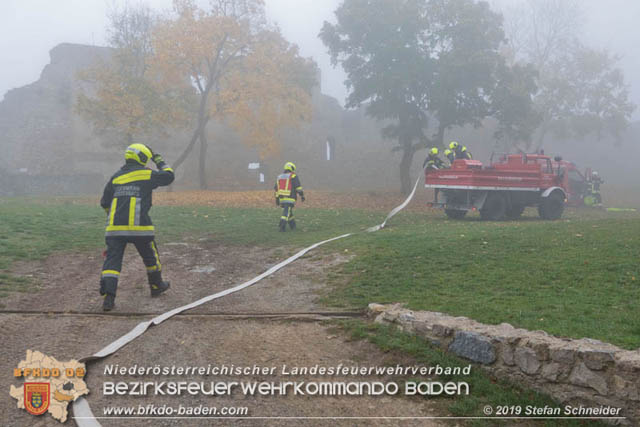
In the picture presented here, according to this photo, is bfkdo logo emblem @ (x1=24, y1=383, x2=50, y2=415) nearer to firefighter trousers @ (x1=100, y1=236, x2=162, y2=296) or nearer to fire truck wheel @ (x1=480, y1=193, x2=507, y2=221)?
firefighter trousers @ (x1=100, y1=236, x2=162, y2=296)

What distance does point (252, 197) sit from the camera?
1036 inches

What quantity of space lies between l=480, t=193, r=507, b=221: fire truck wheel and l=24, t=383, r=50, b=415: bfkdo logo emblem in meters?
15.1

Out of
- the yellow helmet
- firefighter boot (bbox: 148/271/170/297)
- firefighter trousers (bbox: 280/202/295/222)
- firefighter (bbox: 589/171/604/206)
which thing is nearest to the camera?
the yellow helmet

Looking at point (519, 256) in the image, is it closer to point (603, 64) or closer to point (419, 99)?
point (419, 99)

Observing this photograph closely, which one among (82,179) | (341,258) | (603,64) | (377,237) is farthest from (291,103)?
(603,64)

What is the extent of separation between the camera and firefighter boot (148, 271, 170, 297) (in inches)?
278

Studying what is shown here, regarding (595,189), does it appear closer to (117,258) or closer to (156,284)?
(156,284)

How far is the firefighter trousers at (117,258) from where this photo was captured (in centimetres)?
645

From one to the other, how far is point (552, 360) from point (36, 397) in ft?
13.2

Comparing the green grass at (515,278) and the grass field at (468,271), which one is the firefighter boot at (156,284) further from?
the green grass at (515,278)

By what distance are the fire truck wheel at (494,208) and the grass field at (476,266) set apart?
421 cm

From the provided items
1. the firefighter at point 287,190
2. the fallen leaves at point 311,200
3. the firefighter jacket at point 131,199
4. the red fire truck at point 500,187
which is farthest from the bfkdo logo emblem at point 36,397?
the fallen leaves at point 311,200

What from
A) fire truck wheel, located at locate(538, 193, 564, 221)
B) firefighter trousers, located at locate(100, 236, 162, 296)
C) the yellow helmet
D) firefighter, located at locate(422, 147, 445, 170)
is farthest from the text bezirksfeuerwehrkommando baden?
fire truck wheel, located at locate(538, 193, 564, 221)

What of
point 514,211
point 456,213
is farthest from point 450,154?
point 514,211
